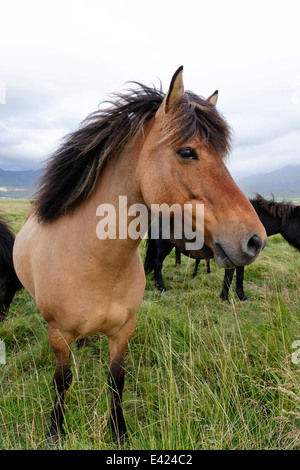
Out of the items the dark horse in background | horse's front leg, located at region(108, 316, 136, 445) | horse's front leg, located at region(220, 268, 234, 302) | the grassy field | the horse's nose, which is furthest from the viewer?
the dark horse in background

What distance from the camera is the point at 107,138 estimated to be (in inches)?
75.6

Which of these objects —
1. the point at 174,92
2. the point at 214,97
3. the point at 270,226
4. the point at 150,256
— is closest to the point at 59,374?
the point at 174,92

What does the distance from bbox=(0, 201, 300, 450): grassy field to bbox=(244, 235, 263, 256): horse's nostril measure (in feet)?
3.38

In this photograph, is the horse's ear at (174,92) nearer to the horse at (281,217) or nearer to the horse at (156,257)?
the horse at (156,257)

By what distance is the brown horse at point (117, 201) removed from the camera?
1481 mm

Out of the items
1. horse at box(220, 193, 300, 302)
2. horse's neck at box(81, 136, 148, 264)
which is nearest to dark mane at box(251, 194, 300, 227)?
horse at box(220, 193, 300, 302)

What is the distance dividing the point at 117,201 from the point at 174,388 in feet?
5.28

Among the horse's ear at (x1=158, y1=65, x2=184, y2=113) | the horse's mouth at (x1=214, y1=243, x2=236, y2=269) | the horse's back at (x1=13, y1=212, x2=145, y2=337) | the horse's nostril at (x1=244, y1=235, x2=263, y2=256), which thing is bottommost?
the horse's back at (x1=13, y1=212, x2=145, y2=337)

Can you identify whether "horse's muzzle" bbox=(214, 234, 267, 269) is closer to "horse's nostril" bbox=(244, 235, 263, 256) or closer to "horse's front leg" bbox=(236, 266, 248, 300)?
"horse's nostril" bbox=(244, 235, 263, 256)

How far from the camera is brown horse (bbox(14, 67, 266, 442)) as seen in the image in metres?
1.48

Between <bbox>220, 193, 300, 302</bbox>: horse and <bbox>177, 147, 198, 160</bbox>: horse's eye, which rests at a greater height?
<bbox>177, 147, 198, 160</bbox>: horse's eye

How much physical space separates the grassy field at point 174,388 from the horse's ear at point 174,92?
1.73 meters

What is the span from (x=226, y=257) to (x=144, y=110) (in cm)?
116

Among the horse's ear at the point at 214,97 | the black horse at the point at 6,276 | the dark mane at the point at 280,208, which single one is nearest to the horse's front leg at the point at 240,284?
the dark mane at the point at 280,208
